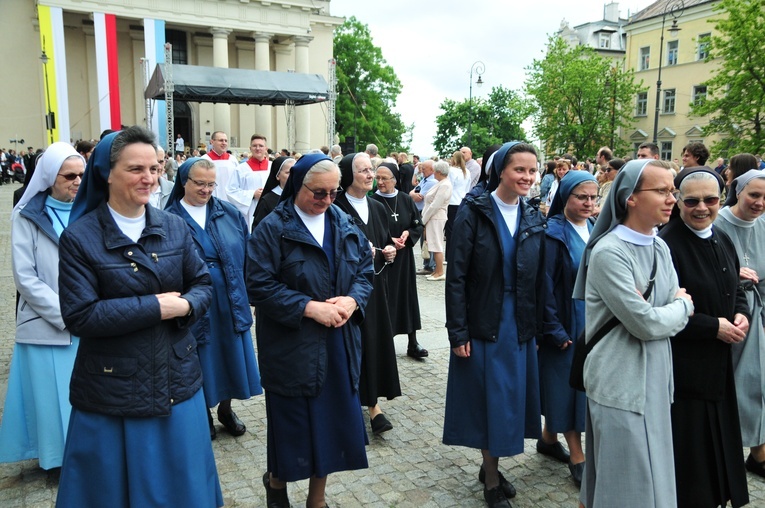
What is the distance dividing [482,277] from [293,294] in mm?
1254

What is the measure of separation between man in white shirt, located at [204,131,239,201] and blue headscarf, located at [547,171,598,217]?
5.56 m

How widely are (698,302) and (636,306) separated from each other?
2.85 feet

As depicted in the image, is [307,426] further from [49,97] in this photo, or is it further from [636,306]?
[49,97]

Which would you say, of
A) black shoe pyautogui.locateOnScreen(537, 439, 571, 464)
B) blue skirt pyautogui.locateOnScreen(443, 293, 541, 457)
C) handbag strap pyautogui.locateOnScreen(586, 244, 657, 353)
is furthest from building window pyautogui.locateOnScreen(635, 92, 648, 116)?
handbag strap pyautogui.locateOnScreen(586, 244, 657, 353)

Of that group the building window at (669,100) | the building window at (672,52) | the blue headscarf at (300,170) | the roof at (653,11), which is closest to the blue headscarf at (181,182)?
the blue headscarf at (300,170)

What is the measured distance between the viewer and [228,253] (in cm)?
481

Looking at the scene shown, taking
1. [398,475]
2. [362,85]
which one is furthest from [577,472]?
[362,85]

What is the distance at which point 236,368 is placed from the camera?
4.87m

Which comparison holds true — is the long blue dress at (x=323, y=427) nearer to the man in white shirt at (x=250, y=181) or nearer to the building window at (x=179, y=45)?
the man in white shirt at (x=250, y=181)

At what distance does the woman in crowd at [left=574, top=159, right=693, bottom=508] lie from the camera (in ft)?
9.48

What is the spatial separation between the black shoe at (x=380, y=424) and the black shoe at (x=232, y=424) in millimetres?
1084

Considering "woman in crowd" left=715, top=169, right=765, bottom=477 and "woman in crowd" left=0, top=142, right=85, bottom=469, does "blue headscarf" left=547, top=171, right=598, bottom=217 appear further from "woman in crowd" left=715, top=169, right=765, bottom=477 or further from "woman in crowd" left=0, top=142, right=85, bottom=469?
"woman in crowd" left=0, top=142, right=85, bottom=469

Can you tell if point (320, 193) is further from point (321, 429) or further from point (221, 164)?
point (221, 164)

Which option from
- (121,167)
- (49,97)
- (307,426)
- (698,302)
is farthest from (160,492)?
(49,97)
